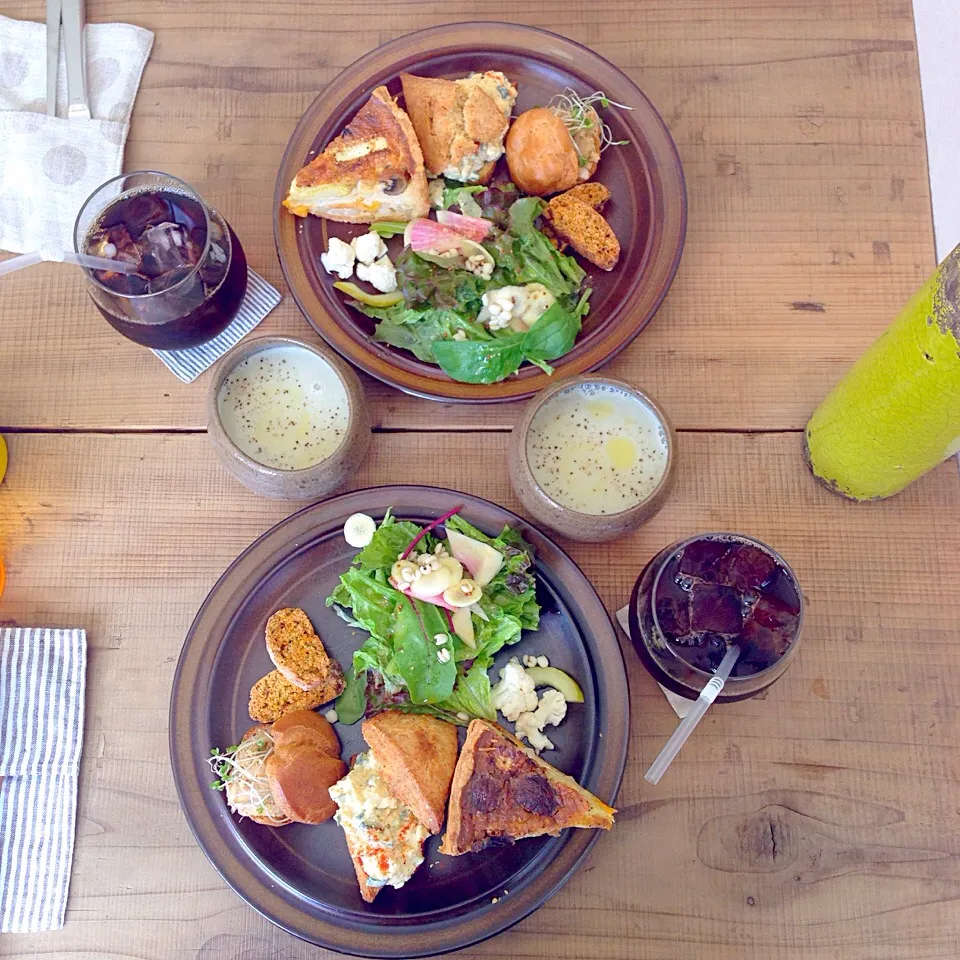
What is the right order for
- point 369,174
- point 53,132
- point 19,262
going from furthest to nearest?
point 53,132, point 369,174, point 19,262

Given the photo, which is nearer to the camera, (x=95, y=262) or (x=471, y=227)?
(x=95, y=262)

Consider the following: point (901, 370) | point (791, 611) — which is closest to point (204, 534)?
point (791, 611)

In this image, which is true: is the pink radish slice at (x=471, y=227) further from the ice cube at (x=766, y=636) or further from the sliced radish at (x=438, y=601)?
the ice cube at (x=766, y=636)

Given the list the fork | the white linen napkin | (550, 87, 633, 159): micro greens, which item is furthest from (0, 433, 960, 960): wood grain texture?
the fork

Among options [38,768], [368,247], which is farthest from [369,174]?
[38,768]

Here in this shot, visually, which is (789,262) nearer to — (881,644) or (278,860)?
(881,644)

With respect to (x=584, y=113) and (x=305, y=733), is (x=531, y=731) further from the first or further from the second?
(x=584, y=113)

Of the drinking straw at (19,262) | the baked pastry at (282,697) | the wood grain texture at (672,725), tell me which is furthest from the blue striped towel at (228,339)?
the baked pastry at (282,697)
